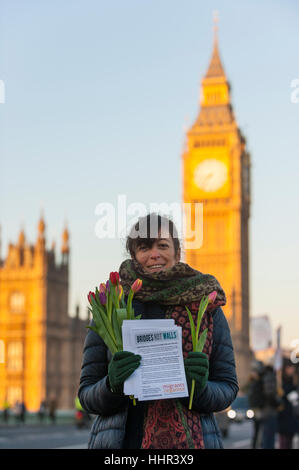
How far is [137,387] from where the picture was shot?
263 centimetres

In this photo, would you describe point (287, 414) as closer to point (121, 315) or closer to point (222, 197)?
point (121, 315)

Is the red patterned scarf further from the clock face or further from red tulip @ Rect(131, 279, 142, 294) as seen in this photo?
the clock face

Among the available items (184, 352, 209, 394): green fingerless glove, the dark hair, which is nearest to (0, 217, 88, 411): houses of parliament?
the dark hair

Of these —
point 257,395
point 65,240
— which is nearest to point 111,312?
point 257,395

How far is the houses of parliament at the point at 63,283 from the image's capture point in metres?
60.7

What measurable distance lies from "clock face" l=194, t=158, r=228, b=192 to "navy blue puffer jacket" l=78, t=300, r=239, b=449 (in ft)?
289

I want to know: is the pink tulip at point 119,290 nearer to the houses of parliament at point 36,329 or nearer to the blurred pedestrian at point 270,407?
the blurred pedestrian at point 270,407

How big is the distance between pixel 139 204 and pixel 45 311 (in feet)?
193

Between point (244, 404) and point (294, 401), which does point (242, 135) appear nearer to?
point (244, 404)

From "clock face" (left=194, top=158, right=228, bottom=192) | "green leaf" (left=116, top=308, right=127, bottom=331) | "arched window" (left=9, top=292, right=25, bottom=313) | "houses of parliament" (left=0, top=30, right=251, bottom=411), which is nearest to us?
"green leaf" (left=116, top=308, right=127, bottom=331)

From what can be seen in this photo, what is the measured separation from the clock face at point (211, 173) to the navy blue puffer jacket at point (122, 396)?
8808cm

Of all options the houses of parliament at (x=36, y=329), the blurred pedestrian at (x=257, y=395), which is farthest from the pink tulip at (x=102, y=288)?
the houses of parliament at (x=36, y=329)

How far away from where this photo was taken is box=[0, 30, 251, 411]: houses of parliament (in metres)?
60.7
